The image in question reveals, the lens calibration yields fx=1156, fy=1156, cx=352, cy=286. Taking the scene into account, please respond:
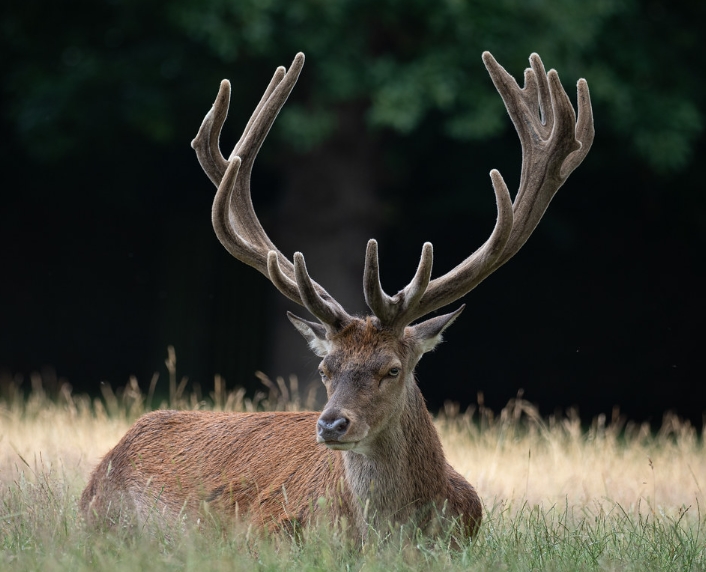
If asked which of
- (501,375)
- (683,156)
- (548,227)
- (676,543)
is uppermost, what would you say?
(683,156)

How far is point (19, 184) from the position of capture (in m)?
14.9

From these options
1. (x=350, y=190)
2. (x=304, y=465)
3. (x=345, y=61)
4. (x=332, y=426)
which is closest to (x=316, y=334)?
(x=304, y=465)

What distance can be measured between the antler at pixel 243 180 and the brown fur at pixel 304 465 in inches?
22.6

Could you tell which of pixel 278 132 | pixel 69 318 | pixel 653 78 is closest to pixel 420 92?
pixel 278 132

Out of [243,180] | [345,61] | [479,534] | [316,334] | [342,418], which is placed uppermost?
[345,61]

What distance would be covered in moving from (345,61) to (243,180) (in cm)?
544

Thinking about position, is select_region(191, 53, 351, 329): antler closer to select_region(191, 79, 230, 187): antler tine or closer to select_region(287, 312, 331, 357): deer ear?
select_region(191, 79, 230, 187): antler tine

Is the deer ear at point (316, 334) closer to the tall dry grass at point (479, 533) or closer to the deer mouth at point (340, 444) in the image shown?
the deer mouth at point (340, 444)

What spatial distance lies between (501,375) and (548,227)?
2714 mm

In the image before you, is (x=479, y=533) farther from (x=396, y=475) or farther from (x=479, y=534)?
(x=396, y=475)

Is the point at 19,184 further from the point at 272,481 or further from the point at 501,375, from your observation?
the point at 272,481

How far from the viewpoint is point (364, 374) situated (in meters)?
4.73

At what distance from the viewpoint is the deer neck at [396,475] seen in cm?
481

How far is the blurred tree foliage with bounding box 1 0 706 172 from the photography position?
419 inches
